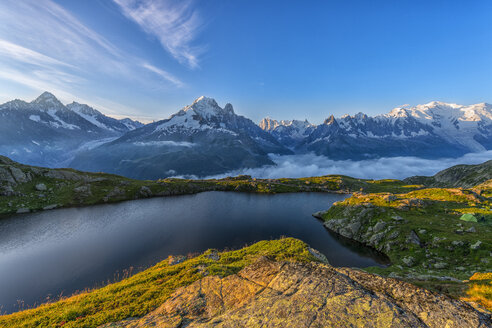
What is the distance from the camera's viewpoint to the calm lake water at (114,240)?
120 ft

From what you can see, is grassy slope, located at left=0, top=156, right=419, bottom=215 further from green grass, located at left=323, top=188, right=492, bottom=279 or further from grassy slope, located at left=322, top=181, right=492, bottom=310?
green grass, located at left=323, top=188, right=492, bottom=279

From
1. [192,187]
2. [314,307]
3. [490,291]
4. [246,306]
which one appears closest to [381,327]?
[314,307]

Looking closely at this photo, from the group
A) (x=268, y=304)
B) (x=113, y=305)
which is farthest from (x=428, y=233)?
(x=113, y=305)

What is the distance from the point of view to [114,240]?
53.2 metres

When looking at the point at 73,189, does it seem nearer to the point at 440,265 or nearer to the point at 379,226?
the point at 379,226

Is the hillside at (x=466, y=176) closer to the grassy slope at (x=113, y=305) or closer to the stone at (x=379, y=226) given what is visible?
the stone at (x=379, y=226)

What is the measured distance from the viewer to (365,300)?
10.3m

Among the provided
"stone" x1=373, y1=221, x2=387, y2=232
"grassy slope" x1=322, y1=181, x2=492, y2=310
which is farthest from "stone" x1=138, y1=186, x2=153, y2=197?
"stone" x1=373, y1=221, x2=387, y2=232

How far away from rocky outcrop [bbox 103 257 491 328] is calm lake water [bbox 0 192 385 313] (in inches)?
Result: 1371

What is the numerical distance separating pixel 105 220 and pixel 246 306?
8176 cm

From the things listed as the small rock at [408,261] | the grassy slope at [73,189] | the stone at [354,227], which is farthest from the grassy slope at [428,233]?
the grassy slope at [73,189]

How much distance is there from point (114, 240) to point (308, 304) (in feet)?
203

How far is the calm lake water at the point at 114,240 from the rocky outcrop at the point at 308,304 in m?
34.8

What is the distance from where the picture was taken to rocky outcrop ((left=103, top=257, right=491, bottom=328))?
9031 mm
